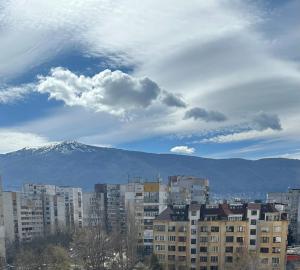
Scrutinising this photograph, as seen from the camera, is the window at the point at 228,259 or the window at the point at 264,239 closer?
the window at the point at 264,239

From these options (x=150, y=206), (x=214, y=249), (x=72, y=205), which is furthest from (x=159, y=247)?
(x=72, y=205)

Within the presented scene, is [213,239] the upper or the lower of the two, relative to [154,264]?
upper

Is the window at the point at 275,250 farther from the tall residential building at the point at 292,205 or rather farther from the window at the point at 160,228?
the tall residential building at the point at 292,205

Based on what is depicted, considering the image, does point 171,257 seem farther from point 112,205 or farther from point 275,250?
point 112,205

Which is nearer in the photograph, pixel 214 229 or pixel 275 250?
pixel 275 250

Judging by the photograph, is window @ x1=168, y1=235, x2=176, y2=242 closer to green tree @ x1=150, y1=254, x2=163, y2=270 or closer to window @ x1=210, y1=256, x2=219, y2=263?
green tree @ x1=150, y1=254, x2=163, y2=270

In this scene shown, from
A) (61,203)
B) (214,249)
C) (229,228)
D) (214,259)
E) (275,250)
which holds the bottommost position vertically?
(214,259)

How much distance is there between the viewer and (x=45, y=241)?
45.5 metres

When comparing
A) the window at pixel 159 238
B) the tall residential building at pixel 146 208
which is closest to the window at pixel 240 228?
the window at pixel 159 238

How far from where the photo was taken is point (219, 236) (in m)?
31.1

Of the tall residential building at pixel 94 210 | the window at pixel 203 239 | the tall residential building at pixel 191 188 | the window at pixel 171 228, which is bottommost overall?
the tall residential building at pixel 94 210

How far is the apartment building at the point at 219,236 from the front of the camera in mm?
30062

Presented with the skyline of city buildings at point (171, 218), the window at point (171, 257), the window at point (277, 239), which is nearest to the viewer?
the window at point (277, 239)

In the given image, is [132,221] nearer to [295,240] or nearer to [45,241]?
[45,241]
